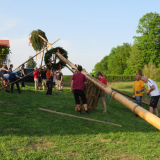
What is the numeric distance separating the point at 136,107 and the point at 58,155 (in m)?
2.22

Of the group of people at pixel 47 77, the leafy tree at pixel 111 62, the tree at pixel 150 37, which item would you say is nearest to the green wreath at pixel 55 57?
the group of people at pixel 47 77

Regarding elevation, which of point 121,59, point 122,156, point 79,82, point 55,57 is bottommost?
point 122,156

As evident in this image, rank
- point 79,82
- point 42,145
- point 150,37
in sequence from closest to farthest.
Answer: point 42,145 → point 79,82 → point 150,37

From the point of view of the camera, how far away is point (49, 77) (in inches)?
528

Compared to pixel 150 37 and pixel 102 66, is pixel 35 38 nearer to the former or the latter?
pixel 150 37

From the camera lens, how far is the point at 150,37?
42125 millimetres

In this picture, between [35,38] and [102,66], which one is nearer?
[35,38]

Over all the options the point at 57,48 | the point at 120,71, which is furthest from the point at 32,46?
the point at 120,71

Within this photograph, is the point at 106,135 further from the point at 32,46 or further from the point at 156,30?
the point at 156,30

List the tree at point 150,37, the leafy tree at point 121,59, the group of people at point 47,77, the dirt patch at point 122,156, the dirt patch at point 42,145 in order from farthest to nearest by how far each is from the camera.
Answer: the leafy tree at point 121,59 < the tree at point 150,37 < the group of people at point 47,77 < the dirt patch at point 42,145 < the dirt patch at point 122,156

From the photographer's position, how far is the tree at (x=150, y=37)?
139 ft

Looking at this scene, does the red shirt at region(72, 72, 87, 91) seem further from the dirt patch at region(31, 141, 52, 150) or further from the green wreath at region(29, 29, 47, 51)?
the green wreath at region(29, 29, 47, 51)

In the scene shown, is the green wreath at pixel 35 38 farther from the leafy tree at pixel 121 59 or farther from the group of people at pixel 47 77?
the leafy tree at pixel 121 59

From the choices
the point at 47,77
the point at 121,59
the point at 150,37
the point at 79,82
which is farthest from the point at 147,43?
the point at 79,82
